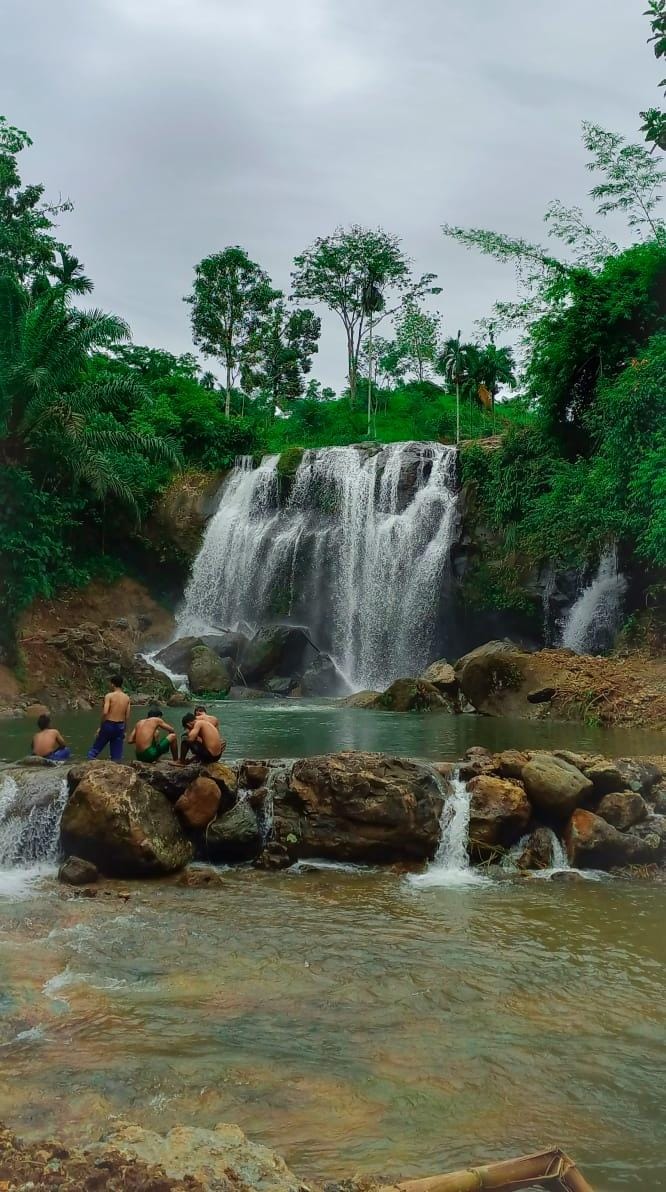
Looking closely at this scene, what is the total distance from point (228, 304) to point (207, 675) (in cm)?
3107

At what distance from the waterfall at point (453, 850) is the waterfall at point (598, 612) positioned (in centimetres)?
1334

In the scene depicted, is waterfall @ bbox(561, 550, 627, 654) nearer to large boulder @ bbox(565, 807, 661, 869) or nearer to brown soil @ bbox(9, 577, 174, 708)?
brown soil @ bbox(9, 577, 174, 708)

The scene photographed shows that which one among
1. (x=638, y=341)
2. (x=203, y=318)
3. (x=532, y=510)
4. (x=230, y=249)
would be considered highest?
(x=230, y=249)

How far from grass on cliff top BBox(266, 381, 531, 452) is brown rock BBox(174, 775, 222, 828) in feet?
117

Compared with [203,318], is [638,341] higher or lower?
lower

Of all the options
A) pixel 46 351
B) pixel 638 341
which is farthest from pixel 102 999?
pixel 638 341

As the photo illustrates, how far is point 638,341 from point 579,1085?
76.1ft

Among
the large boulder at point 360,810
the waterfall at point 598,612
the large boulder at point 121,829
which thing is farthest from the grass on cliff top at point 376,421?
the large boulder at point 121,829

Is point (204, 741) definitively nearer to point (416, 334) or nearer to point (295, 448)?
point (295, 448)

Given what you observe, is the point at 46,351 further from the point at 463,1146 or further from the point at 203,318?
the point at 203,318

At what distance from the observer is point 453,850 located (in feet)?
30.3

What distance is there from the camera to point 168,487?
107 ft

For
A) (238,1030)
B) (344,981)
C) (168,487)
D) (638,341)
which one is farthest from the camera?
(168,487)

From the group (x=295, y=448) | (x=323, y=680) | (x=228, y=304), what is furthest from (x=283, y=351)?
(x=323, y=680)
